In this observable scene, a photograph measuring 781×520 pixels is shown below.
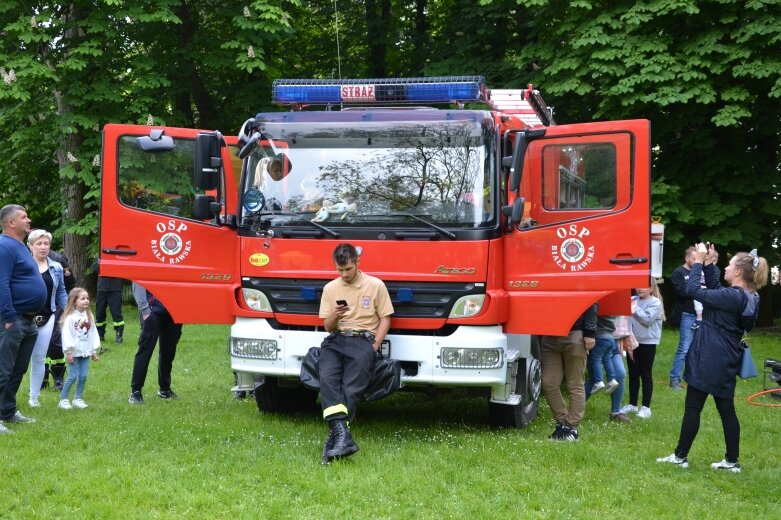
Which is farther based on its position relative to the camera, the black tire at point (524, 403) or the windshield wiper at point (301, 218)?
the black tire at point (524, 403)

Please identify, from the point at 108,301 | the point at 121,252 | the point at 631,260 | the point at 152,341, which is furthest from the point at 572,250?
the point at 108,301

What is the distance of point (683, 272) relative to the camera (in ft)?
34.9

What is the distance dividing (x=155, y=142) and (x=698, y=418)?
5022mm

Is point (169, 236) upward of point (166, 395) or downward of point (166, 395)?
upward

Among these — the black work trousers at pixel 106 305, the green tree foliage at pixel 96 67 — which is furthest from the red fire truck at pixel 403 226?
the green tree foliage at pixel 96 67

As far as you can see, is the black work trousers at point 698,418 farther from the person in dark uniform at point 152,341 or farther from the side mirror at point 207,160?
the person in dark uniform at point 152,341

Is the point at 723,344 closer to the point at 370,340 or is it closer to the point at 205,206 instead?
the point at 370,340

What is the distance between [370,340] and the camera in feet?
25.7

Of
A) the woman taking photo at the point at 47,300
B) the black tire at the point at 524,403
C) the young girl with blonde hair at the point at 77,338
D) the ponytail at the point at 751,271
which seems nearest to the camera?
the ponytail at the point at 751,271

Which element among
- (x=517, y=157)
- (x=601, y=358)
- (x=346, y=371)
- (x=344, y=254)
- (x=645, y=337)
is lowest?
(x=601, y=358)

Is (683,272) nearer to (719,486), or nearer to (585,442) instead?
(585,442)

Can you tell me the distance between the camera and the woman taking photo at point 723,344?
716cm

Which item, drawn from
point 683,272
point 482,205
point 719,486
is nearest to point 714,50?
point 683,272

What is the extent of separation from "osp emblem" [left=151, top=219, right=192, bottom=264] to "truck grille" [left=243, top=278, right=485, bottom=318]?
728 millimetres
